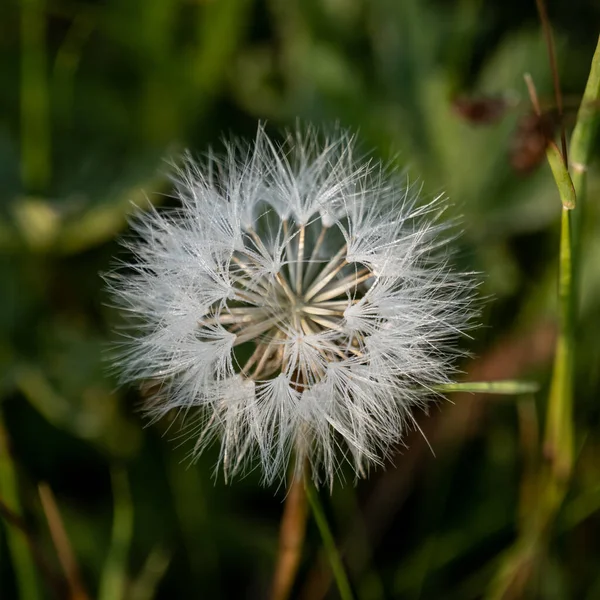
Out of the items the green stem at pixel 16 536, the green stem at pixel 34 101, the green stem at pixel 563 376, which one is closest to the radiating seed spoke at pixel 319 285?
the green stem at pixel 563 376

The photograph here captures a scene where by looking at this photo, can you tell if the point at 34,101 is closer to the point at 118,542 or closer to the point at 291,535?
the point at 118,542

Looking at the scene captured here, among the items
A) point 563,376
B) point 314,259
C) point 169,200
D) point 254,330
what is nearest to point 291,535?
point 254,330

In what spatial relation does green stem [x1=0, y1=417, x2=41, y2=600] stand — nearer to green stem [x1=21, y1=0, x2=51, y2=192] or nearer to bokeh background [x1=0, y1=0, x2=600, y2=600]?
bokeh background [x1=0, y1=0, x2=600, y2=600]

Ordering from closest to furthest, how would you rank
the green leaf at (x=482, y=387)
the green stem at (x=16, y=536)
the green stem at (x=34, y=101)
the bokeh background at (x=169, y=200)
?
the green leaf at (x=482, y=387), the green stem at (x=16, y=536), the bokeh background at (x=169, y=200), the green stem at (x=34, y=101)

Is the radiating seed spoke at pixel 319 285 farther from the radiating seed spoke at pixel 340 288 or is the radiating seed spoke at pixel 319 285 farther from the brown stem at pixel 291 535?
the brown stem at pixel 291 535

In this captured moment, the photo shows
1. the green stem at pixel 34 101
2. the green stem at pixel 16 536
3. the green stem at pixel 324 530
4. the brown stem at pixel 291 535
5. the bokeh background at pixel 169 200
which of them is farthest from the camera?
the green stem at pixel 34 101

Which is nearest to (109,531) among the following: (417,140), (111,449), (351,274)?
(111,449)

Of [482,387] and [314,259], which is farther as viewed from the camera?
[314,259]
